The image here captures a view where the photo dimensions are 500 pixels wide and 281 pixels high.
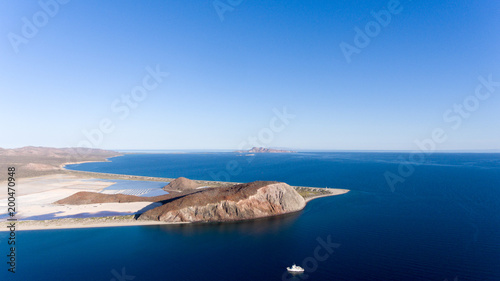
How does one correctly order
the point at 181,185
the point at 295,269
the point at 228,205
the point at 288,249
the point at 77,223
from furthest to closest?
the point at 181,185 → the point at 228,205 → the point at 77,223 → the point at 288,249 → the point at 295,269

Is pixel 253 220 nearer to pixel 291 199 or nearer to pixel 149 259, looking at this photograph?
pixel 291 199

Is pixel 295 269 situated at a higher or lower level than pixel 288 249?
higher

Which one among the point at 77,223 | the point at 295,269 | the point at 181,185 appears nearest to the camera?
the point at 295,269

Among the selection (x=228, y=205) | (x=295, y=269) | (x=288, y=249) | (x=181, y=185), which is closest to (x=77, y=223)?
(x=228, y=205)

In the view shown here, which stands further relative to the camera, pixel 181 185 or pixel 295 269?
pixel 181 185

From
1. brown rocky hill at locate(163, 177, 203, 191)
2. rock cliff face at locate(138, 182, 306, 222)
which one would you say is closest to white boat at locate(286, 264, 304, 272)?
rock cliff face at locate(138, 182, 306, 222)

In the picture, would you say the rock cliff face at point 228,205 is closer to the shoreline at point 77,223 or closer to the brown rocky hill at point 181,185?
the shoreline at point 77,223

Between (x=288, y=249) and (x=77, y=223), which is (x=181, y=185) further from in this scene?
(x=288, y=249)

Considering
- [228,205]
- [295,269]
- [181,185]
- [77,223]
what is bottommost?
[77,223]

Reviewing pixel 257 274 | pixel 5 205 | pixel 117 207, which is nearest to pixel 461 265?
pixel 257 274
